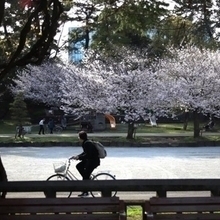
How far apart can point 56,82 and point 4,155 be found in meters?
17.8

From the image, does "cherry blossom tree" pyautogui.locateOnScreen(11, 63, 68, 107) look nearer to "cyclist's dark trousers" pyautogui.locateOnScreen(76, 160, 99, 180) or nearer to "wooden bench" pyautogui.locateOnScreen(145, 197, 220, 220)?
"cyclist's dark trousers" pyautogui.locateOnScreen(76, 160, 99, 180)

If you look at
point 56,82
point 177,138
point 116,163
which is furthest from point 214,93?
point 56,82

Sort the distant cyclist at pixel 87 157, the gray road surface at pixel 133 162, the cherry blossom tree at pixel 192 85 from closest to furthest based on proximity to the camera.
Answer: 1. the distant cyclist at pixel 87 157
2. the gray road surface at pixel 133 162
3. the cherry blossom tree at pixel 192 85

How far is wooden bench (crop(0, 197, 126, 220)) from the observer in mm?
5379

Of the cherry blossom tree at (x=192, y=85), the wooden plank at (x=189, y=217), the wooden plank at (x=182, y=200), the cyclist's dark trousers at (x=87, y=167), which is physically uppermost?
the cherry blossom tree at (x=192, y=85)

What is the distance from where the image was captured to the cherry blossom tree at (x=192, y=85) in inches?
1055

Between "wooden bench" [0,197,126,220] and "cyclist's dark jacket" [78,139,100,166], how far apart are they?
398 centimetres

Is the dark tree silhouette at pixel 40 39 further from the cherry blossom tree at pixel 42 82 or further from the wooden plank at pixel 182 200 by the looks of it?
the cherry blossom tree at pixel 42 82

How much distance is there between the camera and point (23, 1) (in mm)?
5777

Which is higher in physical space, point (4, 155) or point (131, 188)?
point (131, 188)

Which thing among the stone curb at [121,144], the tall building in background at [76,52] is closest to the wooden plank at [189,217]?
the stone curb at [121,144]

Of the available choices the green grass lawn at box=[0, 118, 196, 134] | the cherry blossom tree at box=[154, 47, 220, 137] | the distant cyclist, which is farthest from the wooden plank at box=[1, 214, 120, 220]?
the green grass lawn at box=[0, 118, 196, 134]

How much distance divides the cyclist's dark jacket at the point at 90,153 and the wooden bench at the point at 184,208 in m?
4.09

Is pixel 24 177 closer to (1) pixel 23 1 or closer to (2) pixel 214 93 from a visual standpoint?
(1) pixel 23 1
